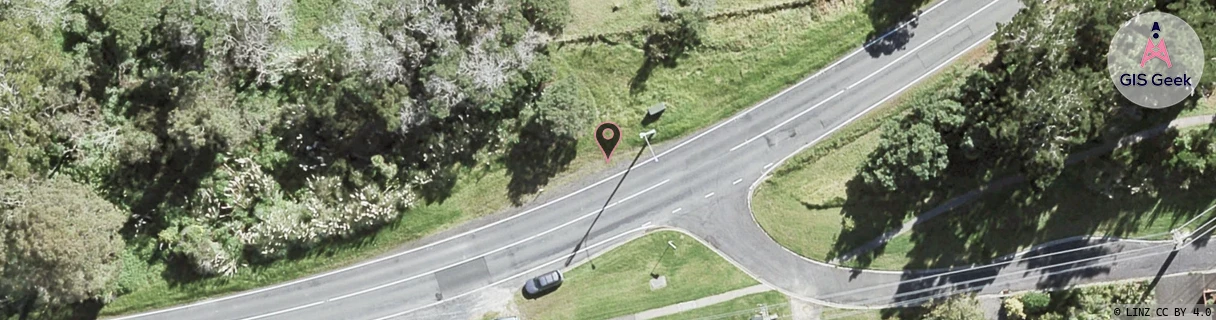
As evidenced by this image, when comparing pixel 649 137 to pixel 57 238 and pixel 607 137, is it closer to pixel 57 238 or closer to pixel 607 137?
pixel 607 137

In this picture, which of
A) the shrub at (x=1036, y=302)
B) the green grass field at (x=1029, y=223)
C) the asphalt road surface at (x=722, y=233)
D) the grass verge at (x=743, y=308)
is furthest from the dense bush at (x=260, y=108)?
the shrub at (x=1036, y=302)

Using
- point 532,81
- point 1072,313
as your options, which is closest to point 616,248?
point 532,81

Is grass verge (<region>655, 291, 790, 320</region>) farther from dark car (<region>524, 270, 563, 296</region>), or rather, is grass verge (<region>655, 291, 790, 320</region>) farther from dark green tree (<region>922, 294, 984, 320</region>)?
dark green tree (<region>922, 294, 984, 320</region>)

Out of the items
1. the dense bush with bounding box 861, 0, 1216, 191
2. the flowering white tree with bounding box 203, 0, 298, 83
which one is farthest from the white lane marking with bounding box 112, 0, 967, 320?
the flowering white tree with bounding box 203, 0, 298, 83

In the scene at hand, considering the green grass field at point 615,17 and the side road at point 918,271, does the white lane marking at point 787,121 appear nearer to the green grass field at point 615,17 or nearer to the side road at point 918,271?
the side road at point 918,271

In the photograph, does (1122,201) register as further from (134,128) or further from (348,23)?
(134,128)

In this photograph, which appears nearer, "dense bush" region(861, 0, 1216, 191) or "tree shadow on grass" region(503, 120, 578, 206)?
"dense bush" region(861, 0, 1216, 191)

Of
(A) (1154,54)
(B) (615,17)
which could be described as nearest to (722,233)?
(B) (615,17)
